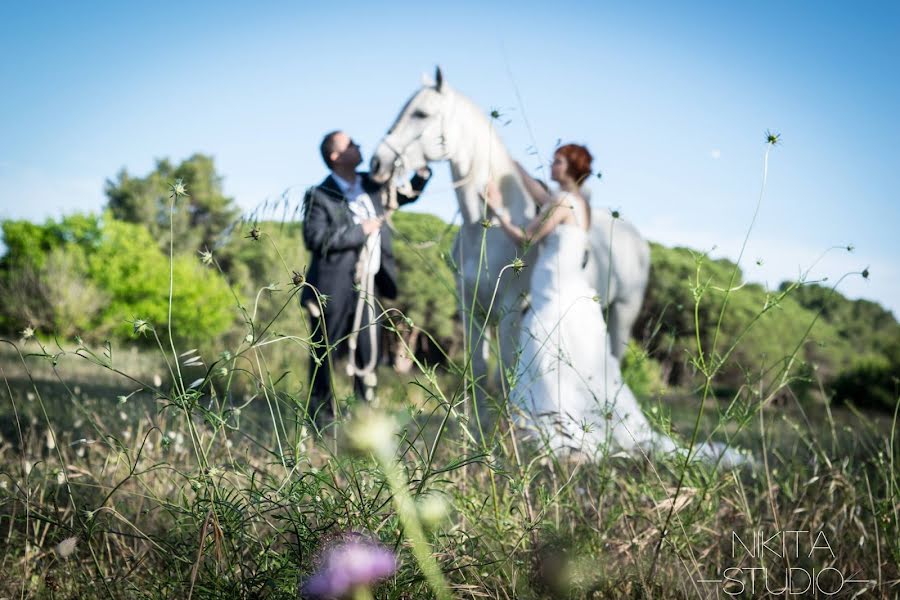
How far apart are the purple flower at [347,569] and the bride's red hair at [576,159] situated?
4298mm

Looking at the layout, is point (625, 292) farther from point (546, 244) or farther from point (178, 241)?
point (178, 241)

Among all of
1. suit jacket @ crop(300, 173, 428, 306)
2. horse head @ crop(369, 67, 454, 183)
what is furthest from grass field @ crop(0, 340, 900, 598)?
horse head @ crop(369, 67, 454, 183)

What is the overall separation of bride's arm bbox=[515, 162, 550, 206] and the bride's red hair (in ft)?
0.82

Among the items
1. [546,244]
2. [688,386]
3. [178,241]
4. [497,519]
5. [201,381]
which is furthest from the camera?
[178,241]

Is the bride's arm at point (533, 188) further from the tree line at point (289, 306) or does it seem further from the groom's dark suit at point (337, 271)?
the tree line at point (289, 306)

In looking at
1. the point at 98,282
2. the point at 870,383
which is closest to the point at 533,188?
the point at 870,383

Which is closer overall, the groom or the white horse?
the white horse

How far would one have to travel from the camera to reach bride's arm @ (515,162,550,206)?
→ 521cm

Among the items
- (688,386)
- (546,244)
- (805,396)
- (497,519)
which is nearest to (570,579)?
(497,519)

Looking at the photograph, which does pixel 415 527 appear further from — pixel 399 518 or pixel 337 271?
pixel 337 271

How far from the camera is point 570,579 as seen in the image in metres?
1.56

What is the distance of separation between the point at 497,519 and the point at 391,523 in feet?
1.20

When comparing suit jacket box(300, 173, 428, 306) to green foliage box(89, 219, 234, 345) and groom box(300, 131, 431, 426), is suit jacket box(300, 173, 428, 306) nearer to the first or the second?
groom box(300, 131, 431, 426)

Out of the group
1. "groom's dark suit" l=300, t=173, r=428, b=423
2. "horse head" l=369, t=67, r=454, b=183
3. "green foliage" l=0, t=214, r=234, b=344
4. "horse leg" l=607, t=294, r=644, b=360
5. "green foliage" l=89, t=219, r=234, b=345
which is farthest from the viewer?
"green foliage" l=89, t=219, r=234, b=345
